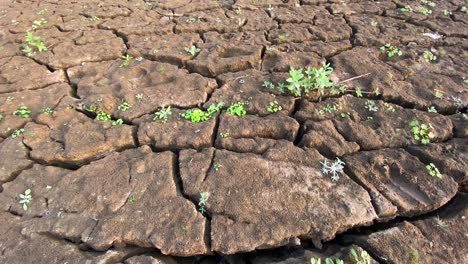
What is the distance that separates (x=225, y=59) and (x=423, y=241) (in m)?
2.35

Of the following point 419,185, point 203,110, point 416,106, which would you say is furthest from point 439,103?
point 203,110

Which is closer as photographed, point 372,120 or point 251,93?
point 372,120

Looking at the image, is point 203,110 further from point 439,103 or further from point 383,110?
point 439,103

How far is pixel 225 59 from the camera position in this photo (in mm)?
3506

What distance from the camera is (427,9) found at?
454 cm

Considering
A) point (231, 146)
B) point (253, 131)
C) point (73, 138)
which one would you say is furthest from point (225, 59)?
point (73, 138)

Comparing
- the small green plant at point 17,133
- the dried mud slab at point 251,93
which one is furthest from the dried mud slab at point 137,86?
the small green plant at point 17,133

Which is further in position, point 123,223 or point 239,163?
point 239,163

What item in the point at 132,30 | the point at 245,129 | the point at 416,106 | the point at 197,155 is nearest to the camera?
the point at 197,155

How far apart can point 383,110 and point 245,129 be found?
3.81 feet

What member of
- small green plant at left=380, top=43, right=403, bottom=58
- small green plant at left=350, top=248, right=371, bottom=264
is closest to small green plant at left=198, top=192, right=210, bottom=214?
small green plant at left=350, top=248, right=371, bottom=264

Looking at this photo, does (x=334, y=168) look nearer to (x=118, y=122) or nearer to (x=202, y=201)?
(x=202, y=201)

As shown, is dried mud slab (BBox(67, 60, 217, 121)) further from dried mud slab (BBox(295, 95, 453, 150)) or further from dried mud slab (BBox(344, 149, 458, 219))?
dried mud slab (BBox(344, 149, 458, 219))

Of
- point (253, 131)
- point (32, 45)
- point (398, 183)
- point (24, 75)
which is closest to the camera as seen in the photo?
point (398, 183)
